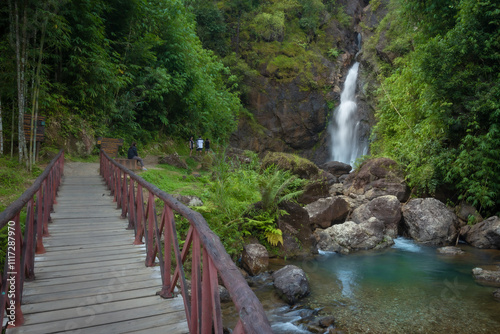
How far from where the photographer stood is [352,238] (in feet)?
31.1

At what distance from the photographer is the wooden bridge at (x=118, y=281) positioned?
2.00 meters

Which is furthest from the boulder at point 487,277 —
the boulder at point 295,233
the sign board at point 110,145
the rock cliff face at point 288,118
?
the rock cliff face at point 288,118

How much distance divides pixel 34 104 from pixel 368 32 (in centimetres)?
2972

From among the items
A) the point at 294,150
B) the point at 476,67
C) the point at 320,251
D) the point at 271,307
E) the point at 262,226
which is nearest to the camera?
the point at 271,307

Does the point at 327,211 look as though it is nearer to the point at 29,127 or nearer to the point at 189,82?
the point at 29,127

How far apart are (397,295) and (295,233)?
3050 millimetres

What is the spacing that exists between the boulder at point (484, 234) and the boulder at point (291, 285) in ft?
22.1

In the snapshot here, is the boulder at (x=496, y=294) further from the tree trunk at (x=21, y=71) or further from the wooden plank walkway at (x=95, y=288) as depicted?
the tree trunk at (x=21, y=71)

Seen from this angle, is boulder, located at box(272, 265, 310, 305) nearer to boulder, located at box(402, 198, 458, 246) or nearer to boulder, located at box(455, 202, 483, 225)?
boulder, located at box(402, 198, 458, 246)

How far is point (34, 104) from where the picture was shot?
9734 millimetres

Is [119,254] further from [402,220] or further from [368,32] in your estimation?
[368,32]

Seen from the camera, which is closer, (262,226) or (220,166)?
(262,226)

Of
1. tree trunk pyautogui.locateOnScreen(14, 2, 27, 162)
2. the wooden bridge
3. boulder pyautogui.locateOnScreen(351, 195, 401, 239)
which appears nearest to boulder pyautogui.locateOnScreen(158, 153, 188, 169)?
tree trunk pyautogui.locateOnScreen(14, 2, 27, 162)

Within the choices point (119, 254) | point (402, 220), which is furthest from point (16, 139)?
point (402, 220)
